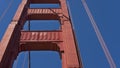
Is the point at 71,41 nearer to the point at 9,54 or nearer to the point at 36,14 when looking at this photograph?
the point at 9,54

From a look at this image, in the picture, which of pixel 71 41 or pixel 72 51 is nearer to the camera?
pixel 72 51

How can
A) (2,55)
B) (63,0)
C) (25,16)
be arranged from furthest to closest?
(63,0) < (25,16) < (2,55)

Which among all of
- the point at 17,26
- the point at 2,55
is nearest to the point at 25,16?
the point at 17,26

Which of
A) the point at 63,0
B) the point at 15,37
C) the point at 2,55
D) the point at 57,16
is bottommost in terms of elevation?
the point at 2,55

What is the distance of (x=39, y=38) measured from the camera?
1550cm

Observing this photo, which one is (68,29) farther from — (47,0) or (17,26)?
(47,0)

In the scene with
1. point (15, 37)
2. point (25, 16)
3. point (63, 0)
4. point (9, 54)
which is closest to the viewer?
point (9, 54)

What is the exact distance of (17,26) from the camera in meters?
15.5

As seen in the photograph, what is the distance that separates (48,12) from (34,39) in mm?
3738

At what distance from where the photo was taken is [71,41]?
13.9 meters

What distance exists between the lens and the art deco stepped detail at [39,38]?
12673mm

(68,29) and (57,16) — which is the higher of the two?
(57,16)

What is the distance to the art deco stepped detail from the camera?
1267 cm

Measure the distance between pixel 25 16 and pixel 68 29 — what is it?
3809 mm
